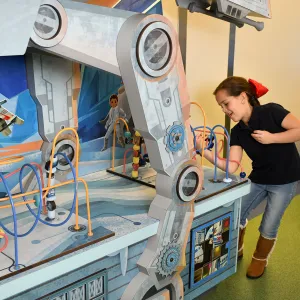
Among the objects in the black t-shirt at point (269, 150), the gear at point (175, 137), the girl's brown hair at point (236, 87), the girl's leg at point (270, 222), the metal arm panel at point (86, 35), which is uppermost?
the metal arm panel at point (86, 35)

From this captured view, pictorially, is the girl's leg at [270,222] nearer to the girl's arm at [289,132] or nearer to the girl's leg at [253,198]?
the girl's leg at [253,198]

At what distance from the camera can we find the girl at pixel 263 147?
1613 millimetres

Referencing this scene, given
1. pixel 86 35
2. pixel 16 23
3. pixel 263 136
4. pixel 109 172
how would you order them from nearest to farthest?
pixel 16 23, pixel 86 35, pixel 109 172, pixel 263 136

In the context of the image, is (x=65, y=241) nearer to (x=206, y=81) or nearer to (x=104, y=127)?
(x=104, y=127)

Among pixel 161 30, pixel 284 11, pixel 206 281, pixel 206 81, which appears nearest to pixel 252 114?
pixel 206 81

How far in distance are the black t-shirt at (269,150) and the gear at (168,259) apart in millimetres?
657

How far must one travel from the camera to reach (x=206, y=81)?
73.9 inches

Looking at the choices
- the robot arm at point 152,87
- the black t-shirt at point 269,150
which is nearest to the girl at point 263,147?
the black t-shirt at point 269,150

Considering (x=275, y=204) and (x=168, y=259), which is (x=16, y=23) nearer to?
(x=168, y=259)

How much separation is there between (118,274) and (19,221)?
28cm

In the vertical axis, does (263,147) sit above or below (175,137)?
below

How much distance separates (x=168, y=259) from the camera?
116cm

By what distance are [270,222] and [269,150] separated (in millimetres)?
285

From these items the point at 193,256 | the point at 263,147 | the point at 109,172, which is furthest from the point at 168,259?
the point at 263,147
